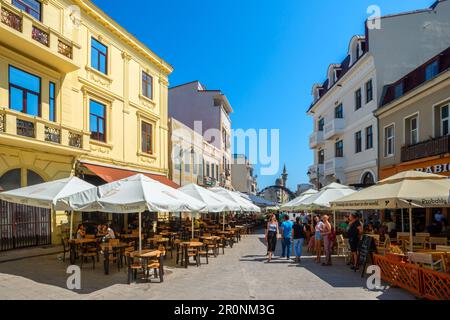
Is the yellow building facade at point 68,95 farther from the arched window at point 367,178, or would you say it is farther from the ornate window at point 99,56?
the arched window at point 367,178

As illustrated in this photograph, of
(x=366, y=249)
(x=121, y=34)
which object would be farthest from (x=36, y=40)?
(x=366, y=249)

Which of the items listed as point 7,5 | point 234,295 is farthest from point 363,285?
point 7,5

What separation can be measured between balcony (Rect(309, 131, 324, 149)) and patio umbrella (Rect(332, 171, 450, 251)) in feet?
79.2

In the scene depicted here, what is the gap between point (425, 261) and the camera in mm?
8070

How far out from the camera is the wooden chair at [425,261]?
7.98m

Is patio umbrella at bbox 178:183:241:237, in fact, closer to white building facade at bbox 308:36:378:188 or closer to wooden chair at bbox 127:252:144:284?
wooden chair at bbox 127:252:144:284

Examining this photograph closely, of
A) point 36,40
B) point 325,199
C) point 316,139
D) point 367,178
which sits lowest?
point 325,199

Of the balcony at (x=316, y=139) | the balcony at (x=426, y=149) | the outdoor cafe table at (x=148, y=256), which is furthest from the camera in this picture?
the balcony at (x=316, y=139)

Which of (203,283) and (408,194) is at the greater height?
(408,194)

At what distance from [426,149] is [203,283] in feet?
43.7

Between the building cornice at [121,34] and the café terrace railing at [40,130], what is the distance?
646cm

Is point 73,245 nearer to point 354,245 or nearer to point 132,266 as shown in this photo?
point 132,266

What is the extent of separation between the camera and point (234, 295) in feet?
26.7

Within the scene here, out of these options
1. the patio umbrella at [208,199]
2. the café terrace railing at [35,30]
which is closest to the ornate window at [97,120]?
the café terrace railing at [35,30]
